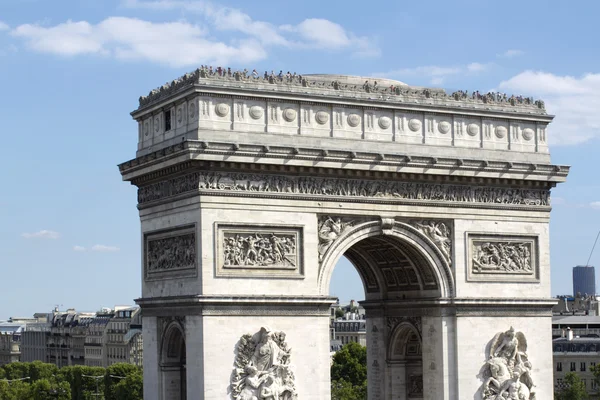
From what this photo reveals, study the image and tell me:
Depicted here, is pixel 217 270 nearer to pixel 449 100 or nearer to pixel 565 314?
pixel 449 100

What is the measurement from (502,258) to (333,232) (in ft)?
19.4

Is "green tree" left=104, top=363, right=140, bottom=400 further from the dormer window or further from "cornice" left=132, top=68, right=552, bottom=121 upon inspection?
the dormer window

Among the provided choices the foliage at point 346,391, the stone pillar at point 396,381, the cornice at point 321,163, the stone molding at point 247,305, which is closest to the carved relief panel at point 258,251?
the stone molding at point 247,305

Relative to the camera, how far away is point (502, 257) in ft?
135

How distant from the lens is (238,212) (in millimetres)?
37219

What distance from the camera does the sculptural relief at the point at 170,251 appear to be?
1475 inches

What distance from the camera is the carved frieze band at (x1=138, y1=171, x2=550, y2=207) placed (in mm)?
37219

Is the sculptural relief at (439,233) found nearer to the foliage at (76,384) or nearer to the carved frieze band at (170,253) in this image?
the carved frieze band at (170,253)

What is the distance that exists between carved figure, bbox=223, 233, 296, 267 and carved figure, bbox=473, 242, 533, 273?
20.6 ft

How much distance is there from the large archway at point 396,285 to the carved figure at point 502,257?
3.82 ft

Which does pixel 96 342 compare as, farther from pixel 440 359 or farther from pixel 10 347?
pixel 440 359

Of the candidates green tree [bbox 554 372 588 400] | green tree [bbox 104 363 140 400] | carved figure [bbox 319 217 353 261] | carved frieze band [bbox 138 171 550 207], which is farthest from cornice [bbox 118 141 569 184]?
green tree [bbox 104 363 140 400]

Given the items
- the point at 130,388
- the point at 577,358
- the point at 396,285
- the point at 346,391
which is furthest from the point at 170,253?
the point at 577,358

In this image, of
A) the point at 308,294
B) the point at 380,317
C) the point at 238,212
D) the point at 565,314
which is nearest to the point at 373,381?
the point at 380,317
